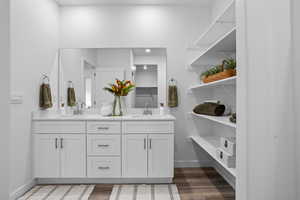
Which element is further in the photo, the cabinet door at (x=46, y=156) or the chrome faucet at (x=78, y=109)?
the chrome faucet at (x=78, y=109)

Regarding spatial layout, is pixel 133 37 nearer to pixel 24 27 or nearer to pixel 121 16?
pixel 121 16

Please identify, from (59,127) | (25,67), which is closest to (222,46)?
(59,127)

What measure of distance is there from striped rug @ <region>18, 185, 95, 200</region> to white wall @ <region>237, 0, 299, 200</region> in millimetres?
1765

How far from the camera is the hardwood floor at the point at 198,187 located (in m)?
2.26

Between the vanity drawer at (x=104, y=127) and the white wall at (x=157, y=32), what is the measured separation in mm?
1054

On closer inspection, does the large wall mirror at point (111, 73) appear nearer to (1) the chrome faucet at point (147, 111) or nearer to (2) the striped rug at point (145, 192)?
(1) the chrome faucet at point (147, 111)

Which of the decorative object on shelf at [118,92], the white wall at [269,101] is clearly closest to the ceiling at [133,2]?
the decorative object on shelf at [118,92]

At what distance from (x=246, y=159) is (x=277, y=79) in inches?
21.9

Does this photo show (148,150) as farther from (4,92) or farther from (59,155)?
(4,92)

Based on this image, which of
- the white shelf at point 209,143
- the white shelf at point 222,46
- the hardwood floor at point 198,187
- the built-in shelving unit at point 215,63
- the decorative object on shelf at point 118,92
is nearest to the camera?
the white shelf at point 222,46

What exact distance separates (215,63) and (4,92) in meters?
2.74

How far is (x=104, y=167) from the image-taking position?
2.55m

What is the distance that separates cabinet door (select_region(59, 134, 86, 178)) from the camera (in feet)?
8.34

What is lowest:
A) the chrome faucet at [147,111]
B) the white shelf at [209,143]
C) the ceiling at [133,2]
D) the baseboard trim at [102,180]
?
the baseboard trim at [102,180]
